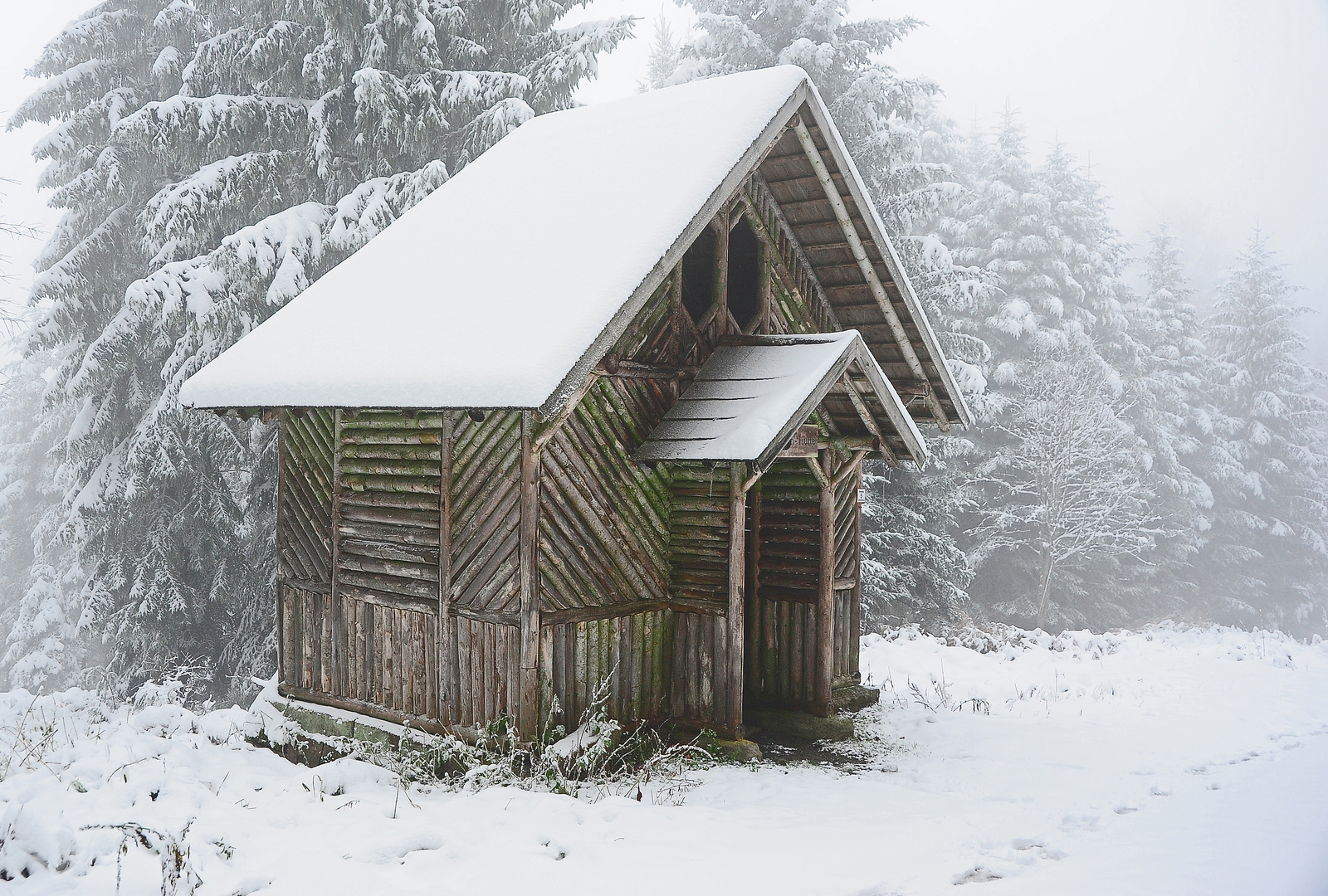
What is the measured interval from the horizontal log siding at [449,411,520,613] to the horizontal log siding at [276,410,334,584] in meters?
2.14

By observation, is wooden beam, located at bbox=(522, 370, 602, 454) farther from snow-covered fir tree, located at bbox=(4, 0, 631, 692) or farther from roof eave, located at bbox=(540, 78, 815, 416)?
snow-covered fir tree, located at bbox=(4, 0, 631, 692)

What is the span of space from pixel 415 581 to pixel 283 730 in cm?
259

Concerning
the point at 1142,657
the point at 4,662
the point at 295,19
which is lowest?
the point at 4,662

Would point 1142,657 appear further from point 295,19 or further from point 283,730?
point 295,19

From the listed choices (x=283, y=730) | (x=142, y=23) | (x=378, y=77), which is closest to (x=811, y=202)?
(x=283, y=730)

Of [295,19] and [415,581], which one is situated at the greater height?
[295,19]

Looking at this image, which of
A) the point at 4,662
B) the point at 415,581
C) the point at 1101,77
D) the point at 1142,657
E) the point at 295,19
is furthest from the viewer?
the point at 1101,77

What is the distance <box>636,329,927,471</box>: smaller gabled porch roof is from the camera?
26.9 ft

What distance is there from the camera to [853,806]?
7633 mm

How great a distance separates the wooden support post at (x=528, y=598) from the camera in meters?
8.02

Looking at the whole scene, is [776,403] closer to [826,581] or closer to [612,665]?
[826,581]

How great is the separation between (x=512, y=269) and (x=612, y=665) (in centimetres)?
371

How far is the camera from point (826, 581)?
32.7 feet

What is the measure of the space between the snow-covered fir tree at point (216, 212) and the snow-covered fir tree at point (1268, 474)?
989 inches
